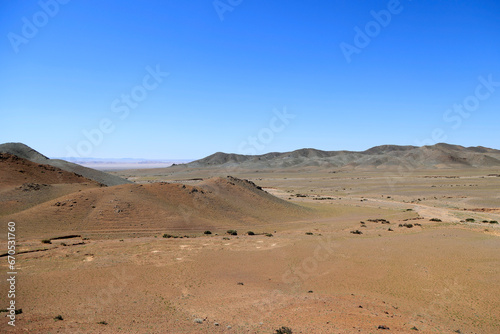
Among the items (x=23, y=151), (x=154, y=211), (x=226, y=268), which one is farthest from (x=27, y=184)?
(x=23, y=151)

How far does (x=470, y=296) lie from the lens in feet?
48.2

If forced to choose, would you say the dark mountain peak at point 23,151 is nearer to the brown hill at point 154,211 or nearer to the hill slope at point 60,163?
the hill slope at point 60,163

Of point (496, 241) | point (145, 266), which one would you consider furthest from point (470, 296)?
point (145, 266)

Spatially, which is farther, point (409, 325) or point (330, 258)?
point (330, 258)

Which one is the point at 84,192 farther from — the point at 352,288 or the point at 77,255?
the point at 352,288

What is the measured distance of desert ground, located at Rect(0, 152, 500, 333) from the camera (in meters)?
12.0

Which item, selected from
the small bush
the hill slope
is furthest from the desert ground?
the hill slope

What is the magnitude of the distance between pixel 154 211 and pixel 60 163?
143ft

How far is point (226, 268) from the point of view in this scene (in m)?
18.8

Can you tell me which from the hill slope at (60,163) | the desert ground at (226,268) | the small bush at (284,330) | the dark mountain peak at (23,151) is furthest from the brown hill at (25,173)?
the small bush at (284,330)

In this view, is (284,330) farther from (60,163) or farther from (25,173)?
(60,163)

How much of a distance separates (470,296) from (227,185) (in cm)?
3386

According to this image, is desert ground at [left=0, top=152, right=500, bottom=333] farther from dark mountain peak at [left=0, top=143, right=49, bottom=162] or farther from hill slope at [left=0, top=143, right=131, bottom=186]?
dark mountain peak at [left=0, top=143, right=49, bottom=162]

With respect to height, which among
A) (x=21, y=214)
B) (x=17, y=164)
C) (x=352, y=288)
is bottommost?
(x=352, y=288)
